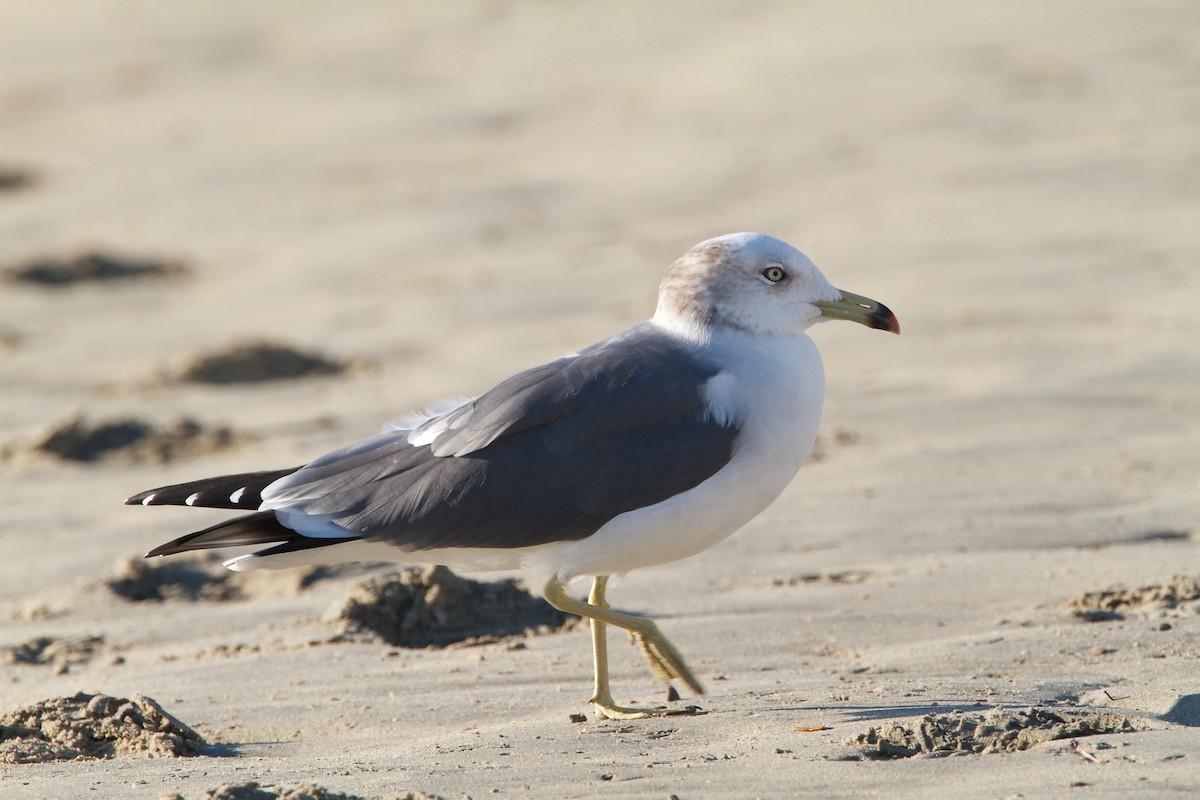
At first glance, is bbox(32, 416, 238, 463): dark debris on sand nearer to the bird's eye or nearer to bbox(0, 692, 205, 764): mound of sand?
bbox(0, 692, 205, 764): mound of sand

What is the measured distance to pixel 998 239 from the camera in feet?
31.4

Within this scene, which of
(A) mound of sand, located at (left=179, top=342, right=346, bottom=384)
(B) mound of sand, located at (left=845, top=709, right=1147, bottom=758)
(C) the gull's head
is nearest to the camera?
(B) mound of sand, located at (left=845, top=709, right=1147, bottom=758)

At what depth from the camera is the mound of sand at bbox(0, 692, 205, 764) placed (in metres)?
3.90

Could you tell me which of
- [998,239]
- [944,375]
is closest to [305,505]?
[944,375]

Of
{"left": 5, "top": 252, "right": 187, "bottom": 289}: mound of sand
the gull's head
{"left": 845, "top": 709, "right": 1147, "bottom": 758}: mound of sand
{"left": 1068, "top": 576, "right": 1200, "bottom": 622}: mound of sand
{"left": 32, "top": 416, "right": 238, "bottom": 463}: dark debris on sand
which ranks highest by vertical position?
{"left": 5, "top": 252, "right": 187, "bottom": 289}: mound of sand

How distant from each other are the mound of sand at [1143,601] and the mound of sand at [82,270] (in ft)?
26.6

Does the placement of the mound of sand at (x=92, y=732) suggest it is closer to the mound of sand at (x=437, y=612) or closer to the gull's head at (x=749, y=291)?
the mound of sand at (x=437, y=612)

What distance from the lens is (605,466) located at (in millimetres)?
4043

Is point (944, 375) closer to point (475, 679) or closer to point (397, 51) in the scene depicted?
point (475, 679)

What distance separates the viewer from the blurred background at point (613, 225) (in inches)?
266

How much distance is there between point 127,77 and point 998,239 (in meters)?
11.8

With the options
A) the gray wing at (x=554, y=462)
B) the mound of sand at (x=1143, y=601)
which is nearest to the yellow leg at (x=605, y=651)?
the gray wing at (x=554, y=462)

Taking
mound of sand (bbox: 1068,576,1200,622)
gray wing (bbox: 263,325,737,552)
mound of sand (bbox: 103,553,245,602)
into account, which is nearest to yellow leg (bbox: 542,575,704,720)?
gray wing (bbox: 263,325,737,552)

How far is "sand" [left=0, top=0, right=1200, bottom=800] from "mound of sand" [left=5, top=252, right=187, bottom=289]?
0.14ft
